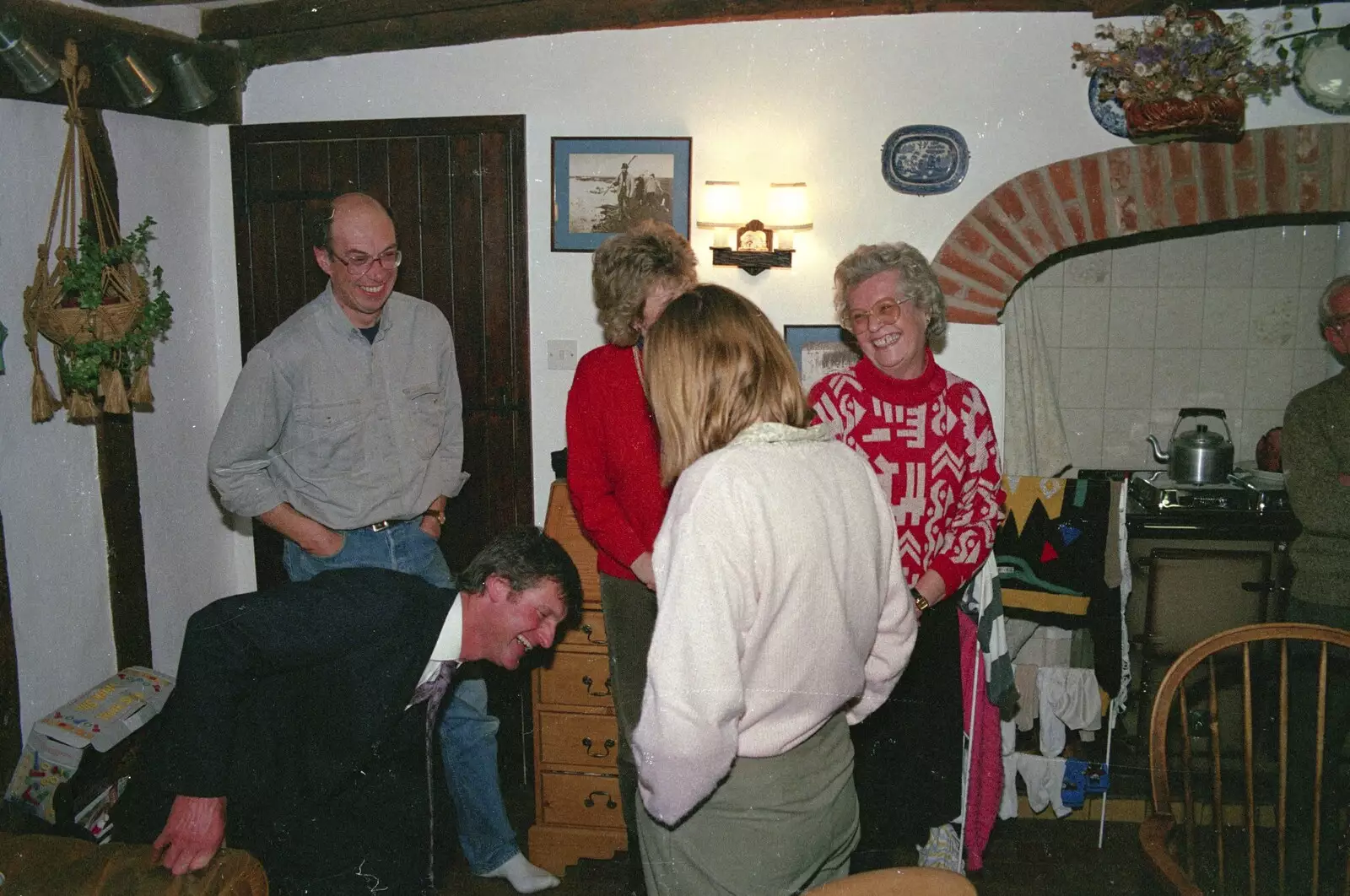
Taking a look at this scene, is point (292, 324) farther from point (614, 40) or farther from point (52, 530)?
point (614, 40)

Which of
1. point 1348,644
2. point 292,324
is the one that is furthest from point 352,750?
point 1348,644

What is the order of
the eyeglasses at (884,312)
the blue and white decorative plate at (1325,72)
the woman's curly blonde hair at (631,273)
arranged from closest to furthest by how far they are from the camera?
the woman's curly blonde hair at (631,273) < the eyeglasses at (884,312) < the blue and white decorative plate at (1325,72)

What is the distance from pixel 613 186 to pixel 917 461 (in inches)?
60.0

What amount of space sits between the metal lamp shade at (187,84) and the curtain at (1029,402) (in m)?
2.75

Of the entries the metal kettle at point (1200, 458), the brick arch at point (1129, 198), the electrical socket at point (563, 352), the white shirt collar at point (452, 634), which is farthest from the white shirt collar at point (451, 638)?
the metal kettle at point (1200, 458)

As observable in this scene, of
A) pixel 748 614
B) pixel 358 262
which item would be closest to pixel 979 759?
pixel 748 614

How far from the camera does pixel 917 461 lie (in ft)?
8.11

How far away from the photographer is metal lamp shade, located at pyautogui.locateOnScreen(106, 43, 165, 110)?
298cm

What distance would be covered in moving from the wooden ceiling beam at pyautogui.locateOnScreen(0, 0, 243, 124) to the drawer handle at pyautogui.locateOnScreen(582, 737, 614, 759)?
229cm

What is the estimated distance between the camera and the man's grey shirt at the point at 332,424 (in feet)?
8.70

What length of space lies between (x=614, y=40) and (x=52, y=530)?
2.25 metres

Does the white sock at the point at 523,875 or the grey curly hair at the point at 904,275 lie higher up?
the grey curly hair at the point at 904,275

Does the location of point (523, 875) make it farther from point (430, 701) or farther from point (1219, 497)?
point (1219, 497)

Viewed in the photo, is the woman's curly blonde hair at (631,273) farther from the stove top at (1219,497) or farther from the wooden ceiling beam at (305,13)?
the stove top at (1219,497)
